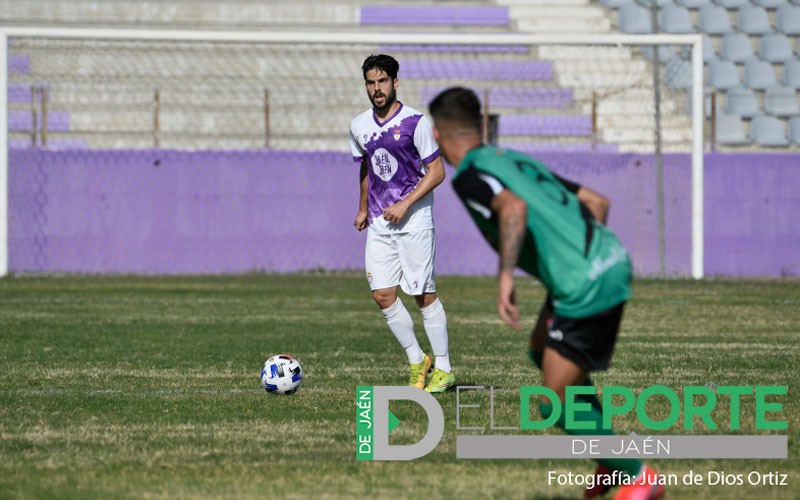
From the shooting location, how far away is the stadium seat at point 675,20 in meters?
25.9

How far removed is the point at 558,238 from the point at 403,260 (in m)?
3.65

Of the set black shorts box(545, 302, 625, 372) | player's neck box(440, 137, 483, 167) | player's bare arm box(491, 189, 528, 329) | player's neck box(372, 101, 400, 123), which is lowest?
black shorts box(545, 302, 625, 372)

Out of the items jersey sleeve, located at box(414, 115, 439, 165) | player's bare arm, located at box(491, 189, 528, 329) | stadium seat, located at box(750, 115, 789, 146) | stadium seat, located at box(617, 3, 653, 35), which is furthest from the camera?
stadium seat, located at box(617, 3, 653, 35)

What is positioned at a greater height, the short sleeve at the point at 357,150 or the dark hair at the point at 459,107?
the dark hair at the point at 459,107

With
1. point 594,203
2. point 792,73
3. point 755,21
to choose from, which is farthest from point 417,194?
point 755,21

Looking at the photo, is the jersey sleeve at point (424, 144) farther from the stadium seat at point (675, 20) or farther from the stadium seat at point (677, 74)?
the stadium seat at point (675, 20)

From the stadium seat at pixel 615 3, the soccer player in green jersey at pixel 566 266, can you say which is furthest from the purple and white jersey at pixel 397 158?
the stadium seat at pixel 615 3

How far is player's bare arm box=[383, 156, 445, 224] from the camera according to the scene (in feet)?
27.2

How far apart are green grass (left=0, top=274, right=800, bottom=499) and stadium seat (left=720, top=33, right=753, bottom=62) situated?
966cm

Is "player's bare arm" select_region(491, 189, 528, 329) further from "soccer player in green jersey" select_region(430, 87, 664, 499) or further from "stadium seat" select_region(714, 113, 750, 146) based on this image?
"stadium seat" select_region(714, 113, 750, 146)

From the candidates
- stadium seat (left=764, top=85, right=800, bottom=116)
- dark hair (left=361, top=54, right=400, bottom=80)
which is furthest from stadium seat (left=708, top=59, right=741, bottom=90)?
dark hair (left=361, top=54, right=400, bottom=80)

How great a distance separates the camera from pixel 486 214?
494 centimetres

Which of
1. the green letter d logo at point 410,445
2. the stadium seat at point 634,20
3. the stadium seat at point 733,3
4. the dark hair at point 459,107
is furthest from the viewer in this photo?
the stadium seat at point 733,3

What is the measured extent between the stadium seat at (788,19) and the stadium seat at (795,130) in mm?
2367
